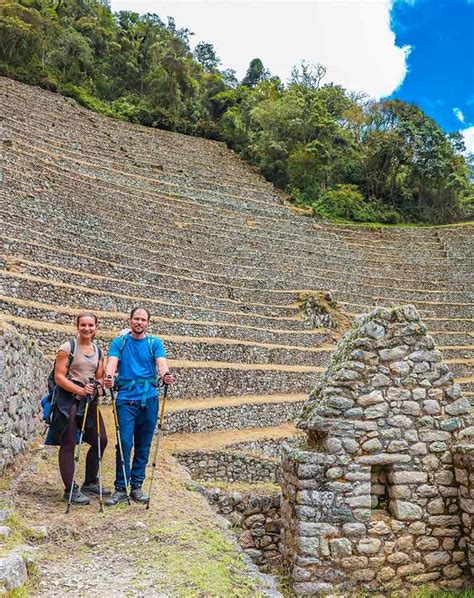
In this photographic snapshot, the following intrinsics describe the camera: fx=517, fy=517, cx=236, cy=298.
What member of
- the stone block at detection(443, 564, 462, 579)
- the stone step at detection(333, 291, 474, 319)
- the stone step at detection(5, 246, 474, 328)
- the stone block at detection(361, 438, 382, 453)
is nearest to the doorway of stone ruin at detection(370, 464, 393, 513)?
the stone block at detection(361, 438, 382, 453)

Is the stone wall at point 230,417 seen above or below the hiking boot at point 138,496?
above

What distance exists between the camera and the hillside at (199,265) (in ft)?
42.6

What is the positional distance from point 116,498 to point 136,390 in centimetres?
100

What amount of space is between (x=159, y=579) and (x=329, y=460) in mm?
1763

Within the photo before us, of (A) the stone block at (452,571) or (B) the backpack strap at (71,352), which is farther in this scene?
(B) the backpack strap at (71,352)

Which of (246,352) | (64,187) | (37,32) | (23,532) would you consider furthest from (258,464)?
(37,32)

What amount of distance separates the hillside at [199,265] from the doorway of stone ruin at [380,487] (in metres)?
5.80

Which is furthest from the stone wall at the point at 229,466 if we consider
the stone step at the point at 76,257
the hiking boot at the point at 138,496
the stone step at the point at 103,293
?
the stone step at the point at 76,257

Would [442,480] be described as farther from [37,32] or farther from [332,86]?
[332,86]

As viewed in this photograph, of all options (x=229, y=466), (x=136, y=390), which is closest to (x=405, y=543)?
(x=136, y=390)

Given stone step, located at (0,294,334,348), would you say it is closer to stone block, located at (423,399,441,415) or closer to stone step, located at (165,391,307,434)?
stone step, located at (165,391,307,434)

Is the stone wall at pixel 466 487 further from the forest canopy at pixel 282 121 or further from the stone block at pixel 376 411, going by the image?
the forest canopy at pixel 282 121

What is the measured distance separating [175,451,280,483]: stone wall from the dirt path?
413cm

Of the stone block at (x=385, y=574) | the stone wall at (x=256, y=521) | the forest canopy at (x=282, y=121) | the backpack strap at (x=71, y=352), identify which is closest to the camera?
the stone block at (x=385, y=574)
